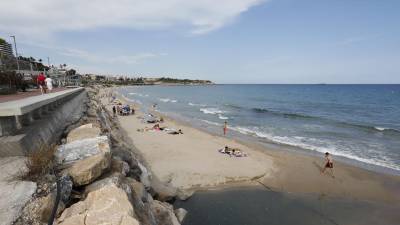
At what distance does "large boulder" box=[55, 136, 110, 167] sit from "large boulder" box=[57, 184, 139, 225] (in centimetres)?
142

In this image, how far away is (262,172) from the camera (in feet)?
50.9

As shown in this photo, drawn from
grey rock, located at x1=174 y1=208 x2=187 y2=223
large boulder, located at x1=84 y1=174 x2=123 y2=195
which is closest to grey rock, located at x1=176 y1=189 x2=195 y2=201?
grey rock, located at x1=174 y1=208 x2=187 y2=223

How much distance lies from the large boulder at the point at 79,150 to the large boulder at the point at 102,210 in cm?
142

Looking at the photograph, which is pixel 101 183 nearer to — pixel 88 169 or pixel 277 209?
pixel 88 169

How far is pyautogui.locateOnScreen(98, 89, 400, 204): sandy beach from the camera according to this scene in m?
13.7

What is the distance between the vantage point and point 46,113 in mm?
9281

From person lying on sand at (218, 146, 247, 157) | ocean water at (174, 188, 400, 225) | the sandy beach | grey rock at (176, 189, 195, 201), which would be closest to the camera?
ocean water at (174, 188, 400, 225)

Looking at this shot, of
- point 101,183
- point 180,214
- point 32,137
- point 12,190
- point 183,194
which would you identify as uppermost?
point 32,137

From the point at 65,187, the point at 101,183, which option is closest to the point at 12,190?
the point at 65,187

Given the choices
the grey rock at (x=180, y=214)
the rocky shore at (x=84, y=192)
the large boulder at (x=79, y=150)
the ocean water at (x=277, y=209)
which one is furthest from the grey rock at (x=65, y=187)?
the ocean water at (x=277, y=209)

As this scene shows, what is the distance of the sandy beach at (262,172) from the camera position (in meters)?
13.7

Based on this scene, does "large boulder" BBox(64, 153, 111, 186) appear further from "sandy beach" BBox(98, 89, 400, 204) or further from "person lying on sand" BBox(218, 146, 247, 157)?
"person lying on sand" BBox(218, 146, 247, 157)

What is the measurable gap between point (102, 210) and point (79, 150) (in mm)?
2463

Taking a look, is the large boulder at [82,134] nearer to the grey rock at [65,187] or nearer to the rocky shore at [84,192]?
the rocky shore at [84,192]
